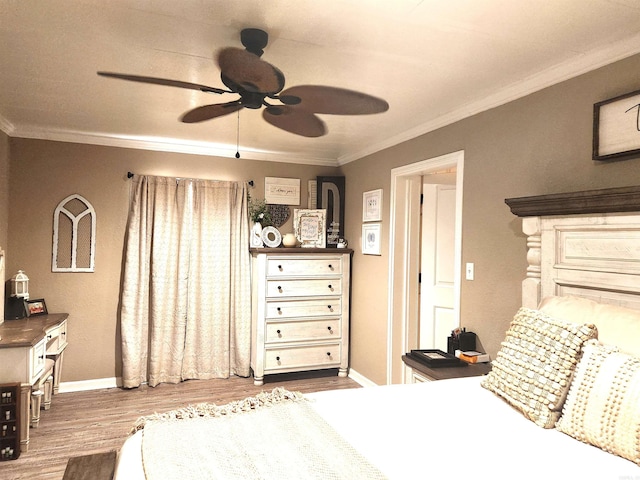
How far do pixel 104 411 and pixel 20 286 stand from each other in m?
1.32

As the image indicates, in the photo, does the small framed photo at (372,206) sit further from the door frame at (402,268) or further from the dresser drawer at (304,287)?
the dresser drawer at (304,287)

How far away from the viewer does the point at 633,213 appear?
183 centimetres

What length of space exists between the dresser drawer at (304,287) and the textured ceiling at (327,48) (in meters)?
1.78

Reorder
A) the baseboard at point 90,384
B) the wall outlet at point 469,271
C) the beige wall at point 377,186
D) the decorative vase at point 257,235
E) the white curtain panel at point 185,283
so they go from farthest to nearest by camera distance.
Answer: the decorative vase at point 257,235
the white curtain panel at point 185,283
the baseboard at point 90,384
the wall outlet at point 469,271
the beige wall at point 377,186

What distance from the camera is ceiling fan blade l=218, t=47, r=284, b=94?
200cm

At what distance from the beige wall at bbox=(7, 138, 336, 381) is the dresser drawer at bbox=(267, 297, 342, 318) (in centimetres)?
160

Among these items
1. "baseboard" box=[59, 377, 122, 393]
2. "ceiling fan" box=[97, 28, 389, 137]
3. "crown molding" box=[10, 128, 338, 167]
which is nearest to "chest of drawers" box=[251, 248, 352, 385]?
"crown molding" box=[10, 128, 338, 167]

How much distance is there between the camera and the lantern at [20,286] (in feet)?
12.2

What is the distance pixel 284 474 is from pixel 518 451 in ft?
2.51

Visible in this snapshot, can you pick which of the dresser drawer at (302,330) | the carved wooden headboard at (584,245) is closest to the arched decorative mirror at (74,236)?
the dresser drawer at (302,330)

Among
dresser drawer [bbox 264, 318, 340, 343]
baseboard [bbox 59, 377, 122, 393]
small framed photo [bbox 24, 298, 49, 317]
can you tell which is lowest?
baseboard [bbox 59, 377, 122, 393]

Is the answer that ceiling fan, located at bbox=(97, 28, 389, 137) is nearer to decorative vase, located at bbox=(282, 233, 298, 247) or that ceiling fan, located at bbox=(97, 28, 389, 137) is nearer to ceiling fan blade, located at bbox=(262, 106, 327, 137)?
ceiling fan blade, located at bbox=(262, 106, 327, 137)

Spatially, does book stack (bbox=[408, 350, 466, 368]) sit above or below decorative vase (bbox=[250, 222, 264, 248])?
below

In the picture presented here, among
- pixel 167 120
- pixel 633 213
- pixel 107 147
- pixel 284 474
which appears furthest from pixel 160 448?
pixel 107 147
